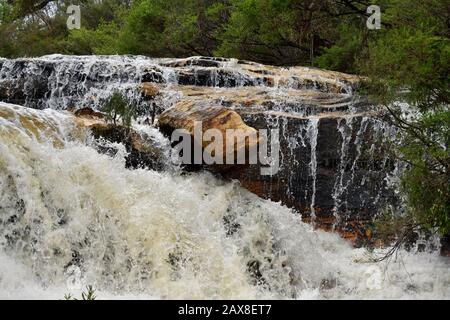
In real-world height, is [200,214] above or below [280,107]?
below

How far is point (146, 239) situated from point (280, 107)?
3.68 m

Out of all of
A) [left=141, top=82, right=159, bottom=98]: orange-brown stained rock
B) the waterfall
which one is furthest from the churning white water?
[left=141, top=82, right=159, bottom=98]: orange-brown stained rock

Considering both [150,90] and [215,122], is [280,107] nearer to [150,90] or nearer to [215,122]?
[215,122]

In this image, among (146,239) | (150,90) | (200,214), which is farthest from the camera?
(150,90)

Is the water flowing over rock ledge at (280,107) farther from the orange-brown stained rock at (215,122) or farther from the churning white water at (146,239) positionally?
the churning white water at (146,239)

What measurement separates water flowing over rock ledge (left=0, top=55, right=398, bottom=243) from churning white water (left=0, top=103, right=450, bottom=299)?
56 centimetres

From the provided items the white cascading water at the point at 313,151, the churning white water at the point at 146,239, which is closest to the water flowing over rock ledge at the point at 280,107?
the white cascading water at the point at 313,151

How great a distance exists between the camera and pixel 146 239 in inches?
298

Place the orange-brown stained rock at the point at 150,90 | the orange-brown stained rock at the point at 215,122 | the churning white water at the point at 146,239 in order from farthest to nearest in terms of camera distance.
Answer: the orange-brown stained rock at the point at 150,90, the orange-brown stained rock at the point at 215,122, the churning white water at the point at 146,239

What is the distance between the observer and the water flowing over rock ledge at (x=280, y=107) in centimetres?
926

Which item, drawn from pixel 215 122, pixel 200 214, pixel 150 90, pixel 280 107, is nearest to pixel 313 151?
pixel 280 107

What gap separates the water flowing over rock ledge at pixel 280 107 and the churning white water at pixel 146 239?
1.84ft
